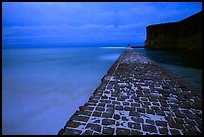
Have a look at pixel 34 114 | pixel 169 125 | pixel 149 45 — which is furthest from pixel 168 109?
pixel 149 45

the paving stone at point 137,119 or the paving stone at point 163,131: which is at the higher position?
the paving stone at point 137,119

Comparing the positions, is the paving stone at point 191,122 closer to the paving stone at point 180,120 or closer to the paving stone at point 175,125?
the paving stone at point 180,120

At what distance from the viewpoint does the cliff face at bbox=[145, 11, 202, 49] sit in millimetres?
22922

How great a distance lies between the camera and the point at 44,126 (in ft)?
10.2

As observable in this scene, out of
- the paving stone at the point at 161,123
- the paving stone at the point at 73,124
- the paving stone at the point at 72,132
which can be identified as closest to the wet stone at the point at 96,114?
the paving stone at the point at 73,124

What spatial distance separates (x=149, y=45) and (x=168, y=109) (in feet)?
134

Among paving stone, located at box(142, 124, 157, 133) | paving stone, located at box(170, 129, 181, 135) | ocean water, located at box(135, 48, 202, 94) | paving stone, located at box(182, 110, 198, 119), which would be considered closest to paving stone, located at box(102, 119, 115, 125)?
paving stone, located at box(142, 124, 157, 133)

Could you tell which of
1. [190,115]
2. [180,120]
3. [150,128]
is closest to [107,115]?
[150,128]

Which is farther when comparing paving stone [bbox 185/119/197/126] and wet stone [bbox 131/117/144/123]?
wet stone [bbox 131/117/144/123]

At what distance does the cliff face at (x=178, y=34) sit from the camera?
22.9 m

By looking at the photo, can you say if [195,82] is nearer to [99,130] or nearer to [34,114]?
[99,130]

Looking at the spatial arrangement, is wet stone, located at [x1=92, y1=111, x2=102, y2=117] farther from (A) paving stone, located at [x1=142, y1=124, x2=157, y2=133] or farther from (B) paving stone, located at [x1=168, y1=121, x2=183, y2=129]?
(B) paving stone, located at [x1=168, y1=121, x2=183, y2=129]

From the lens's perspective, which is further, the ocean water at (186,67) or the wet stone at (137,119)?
the ocean water at (186,67)

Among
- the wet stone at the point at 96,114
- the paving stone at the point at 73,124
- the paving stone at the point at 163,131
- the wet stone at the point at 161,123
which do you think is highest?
the wet stone at the point at 96,114
